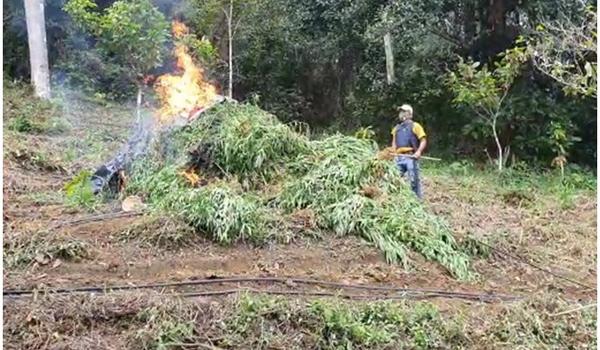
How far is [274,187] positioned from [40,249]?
6.44 ft

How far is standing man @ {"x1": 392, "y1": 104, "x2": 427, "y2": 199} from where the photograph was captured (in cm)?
661

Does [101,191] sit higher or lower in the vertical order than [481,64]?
lower

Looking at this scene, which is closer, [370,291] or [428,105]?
[370,291]

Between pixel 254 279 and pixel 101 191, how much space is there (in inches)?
91.9

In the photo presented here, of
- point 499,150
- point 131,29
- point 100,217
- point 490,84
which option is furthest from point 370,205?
point 131,29

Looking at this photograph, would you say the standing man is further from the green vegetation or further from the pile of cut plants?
the green vegetation

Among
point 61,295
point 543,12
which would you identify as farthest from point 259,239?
point 543,12

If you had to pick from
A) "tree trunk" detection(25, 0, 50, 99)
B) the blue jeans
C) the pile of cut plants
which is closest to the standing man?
the blue jeans

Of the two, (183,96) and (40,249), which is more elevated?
(183,96)

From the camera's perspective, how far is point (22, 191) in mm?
6895

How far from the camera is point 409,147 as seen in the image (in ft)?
22.2

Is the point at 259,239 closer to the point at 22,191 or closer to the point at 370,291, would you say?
the point at 370,291

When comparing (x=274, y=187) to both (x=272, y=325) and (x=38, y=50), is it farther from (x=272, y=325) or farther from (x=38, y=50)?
(x=38, y=50)

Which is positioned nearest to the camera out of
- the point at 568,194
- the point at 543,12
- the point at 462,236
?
the point at 462,236
